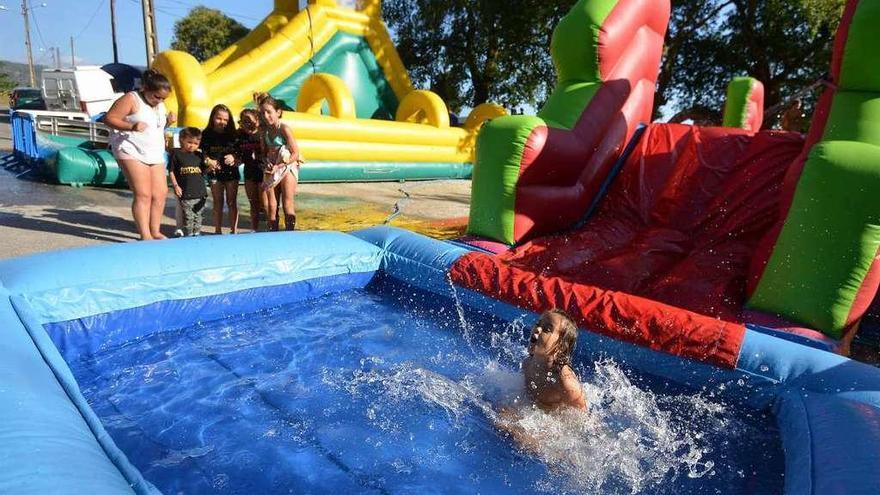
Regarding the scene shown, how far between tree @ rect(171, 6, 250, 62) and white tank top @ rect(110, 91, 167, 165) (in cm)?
2842

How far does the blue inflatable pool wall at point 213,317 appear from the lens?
158 centimetres

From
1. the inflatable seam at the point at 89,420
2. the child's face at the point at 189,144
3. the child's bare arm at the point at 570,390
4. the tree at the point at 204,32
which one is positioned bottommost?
the child's bare arm at the point at 570,390

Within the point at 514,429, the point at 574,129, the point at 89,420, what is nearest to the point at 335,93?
the point at 574,129

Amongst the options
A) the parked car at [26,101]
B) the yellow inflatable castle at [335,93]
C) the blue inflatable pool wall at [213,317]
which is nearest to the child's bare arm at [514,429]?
the blue inflatable pool wall at [213,317]

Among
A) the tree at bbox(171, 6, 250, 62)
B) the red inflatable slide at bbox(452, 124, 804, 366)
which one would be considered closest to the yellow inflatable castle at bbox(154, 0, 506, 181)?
the red inflatable slide at bbox(452, 124, 804, 366)

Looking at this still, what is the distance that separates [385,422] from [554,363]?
0.73m

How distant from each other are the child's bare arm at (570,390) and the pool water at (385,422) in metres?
0.05

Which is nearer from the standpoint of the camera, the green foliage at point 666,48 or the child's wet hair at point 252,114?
the child's wet hair at point 252,114

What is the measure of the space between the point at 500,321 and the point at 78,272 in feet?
7.43

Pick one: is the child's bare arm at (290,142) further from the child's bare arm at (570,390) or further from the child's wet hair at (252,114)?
the child's bare arm at (570,390)

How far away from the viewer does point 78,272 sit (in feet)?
9.43

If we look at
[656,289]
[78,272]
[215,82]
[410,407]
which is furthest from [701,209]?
[215,82]

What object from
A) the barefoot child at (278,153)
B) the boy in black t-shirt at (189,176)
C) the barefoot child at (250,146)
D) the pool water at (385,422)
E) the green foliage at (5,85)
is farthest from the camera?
the green foliage at (5,85)

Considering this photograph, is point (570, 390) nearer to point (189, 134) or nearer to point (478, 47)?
point (189, 134)
